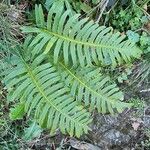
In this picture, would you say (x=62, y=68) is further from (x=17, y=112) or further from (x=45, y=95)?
(x=17, y=112)

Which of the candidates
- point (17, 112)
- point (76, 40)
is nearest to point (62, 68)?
point (76, 40)

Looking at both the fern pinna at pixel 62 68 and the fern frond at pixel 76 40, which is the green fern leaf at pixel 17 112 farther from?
the fern frond at pixel 76 40

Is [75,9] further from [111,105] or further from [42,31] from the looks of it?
[111,105]

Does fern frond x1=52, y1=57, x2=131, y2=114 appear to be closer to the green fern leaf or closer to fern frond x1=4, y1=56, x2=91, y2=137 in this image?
fern frond x1=4, y1=56, x2=91, y2=137

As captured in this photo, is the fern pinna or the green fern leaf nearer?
the fern pinna

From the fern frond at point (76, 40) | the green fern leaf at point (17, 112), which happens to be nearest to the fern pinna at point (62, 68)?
the fern frond at point (76, 40)

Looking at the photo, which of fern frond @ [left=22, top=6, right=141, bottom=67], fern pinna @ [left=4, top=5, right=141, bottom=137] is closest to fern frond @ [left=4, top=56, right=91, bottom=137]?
fern pinna @ [left=4, top=5, right=141, bottom=137]

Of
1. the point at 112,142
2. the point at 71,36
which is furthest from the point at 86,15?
the point at 112,142
